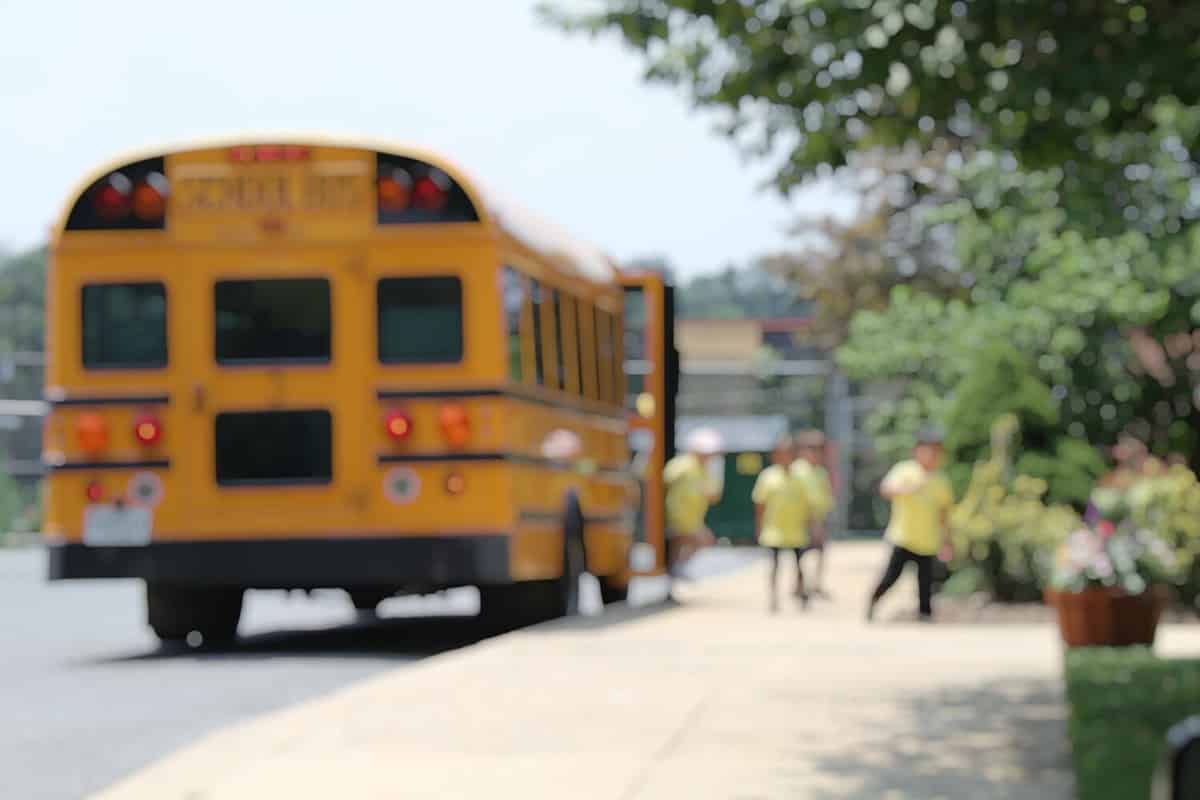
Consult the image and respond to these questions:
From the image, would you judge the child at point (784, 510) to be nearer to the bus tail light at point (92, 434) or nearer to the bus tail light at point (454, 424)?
the bus tail light at point (454, 424)

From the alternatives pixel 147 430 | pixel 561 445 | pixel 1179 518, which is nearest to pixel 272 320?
pixel 147 430

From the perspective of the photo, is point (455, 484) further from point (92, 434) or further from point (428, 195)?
point (92, 434)

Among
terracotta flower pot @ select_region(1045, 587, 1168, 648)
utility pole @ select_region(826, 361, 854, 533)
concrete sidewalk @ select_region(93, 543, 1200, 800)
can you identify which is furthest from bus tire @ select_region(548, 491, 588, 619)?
utility pole @ select_region(826, 361, 854, 533)

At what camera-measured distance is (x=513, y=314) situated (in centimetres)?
1495

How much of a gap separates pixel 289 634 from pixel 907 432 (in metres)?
18.0

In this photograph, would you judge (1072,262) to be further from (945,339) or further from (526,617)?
(526,617)

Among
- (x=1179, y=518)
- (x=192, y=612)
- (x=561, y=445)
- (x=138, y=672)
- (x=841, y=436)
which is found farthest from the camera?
(x=841, y=436)

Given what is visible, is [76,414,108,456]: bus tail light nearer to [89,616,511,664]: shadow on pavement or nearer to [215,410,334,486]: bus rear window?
[215,410,334,486]: bus rear window

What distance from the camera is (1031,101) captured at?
9.72 meters

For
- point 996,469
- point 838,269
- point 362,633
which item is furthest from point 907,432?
point 362,633

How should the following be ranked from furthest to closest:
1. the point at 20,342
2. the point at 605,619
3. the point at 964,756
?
the point at 20,342 → the point at 605,619 → the point at 964,756

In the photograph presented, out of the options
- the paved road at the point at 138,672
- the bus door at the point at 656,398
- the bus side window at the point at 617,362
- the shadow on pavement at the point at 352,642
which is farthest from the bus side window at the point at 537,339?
the bus side window at the point at 617,362

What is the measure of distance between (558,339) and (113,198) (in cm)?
344

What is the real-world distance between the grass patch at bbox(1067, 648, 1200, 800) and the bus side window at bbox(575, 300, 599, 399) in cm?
984
